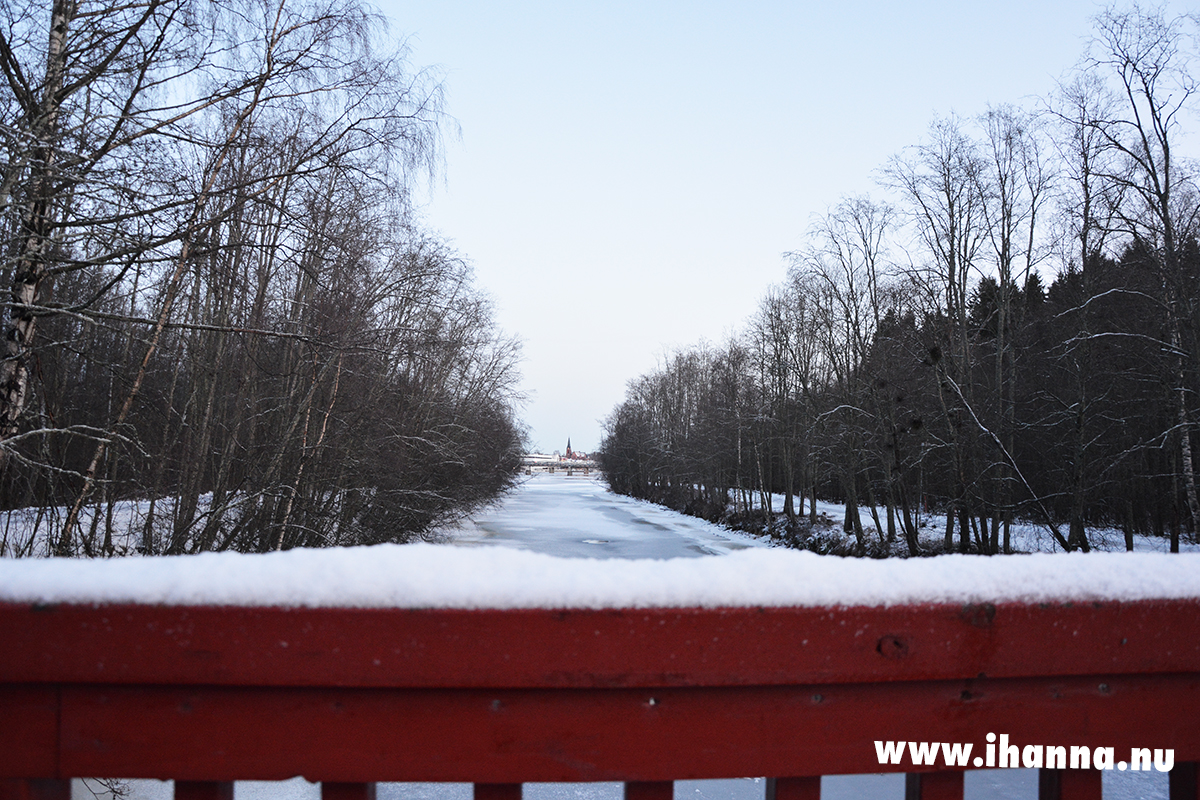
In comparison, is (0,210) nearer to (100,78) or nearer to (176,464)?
(100,78)

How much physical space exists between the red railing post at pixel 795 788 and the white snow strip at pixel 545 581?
0.28 meters

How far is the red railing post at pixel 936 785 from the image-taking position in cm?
99

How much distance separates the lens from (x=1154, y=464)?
19.5 m

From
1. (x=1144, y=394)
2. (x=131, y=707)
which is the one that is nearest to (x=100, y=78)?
(x=131, y=707)

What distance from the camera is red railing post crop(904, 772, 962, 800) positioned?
986 millimetres

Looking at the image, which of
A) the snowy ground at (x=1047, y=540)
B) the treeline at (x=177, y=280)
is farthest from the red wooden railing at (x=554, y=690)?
the snowy ground at (x=1047, y=540)

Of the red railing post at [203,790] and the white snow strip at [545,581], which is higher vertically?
the white snow strip at [545,581]

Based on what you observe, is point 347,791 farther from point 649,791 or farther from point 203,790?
point 649,791

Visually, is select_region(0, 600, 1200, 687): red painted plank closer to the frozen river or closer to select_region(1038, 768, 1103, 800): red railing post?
select_region(1038, 768, 1103, 800): red railing post

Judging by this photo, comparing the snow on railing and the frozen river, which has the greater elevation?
the snow on railing

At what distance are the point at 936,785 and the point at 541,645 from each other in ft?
2.06

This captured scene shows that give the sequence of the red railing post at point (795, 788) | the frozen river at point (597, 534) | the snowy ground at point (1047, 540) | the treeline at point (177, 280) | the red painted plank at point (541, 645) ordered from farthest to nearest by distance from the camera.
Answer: the frozen river at point (597, 534)
the snowy ground at point (1047, 540)
the treeline at point (177, 280)
the red railing post at point (795, 788)
the red painted plank at point (541, 645)

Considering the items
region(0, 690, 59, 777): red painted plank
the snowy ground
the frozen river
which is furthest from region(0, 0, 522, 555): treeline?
the snowy ground

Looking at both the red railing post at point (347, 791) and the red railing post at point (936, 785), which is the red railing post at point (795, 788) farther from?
the red railing post at point (347, 791)
